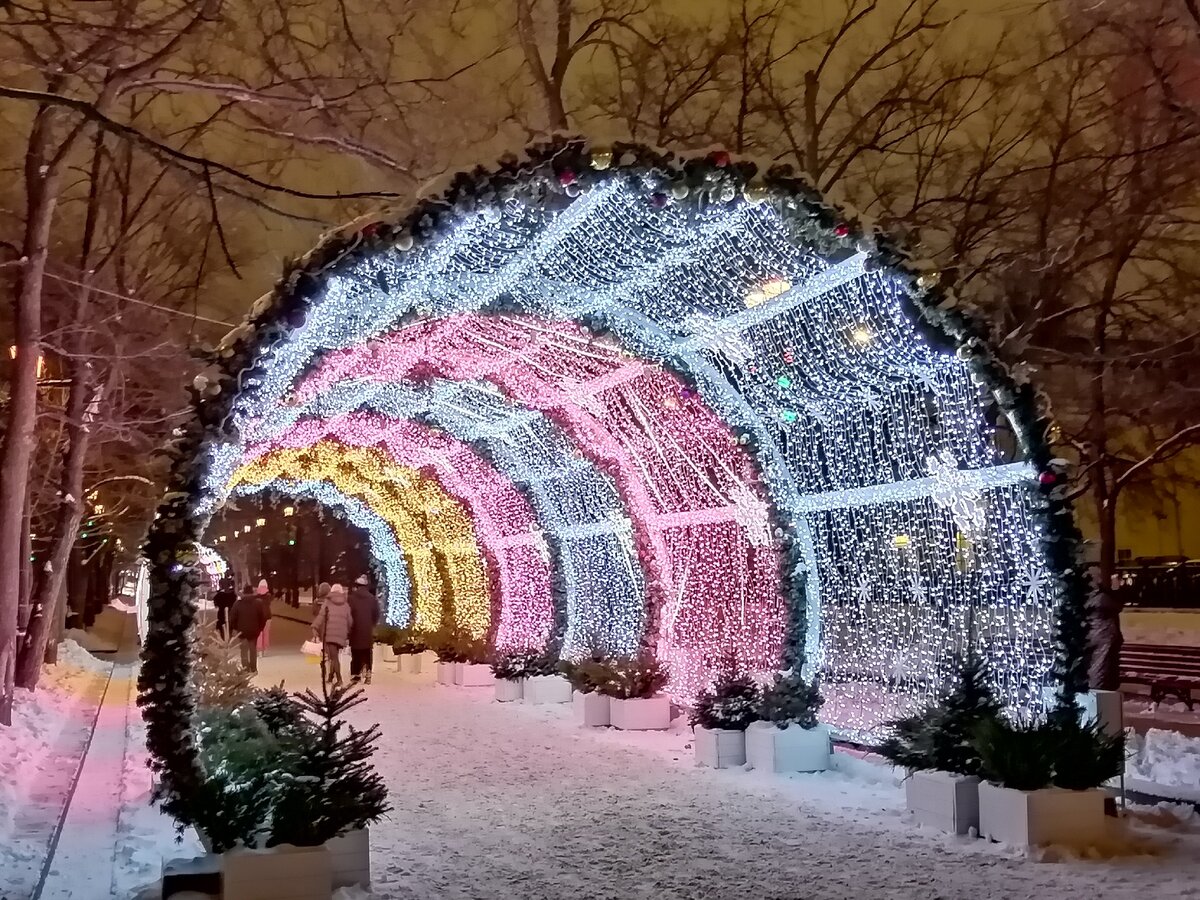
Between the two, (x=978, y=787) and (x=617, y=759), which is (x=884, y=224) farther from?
(x=617, y=759)

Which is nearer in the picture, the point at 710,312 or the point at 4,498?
the point at 710,312

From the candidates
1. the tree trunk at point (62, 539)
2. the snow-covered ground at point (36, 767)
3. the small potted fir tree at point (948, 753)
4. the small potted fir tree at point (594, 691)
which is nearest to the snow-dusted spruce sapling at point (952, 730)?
the small potted fir tree at point (948, 753)

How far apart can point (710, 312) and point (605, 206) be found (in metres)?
2.03

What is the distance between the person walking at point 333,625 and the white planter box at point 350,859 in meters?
10.0

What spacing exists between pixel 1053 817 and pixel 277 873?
4227 millimetres

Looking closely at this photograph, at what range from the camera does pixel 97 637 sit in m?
35.3

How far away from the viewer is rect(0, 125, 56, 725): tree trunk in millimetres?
11766

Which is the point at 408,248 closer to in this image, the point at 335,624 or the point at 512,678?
the point at 512,678

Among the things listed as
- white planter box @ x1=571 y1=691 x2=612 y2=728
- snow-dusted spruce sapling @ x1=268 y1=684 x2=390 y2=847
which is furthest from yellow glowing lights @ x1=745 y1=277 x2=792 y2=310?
white planter box @ x1=571 y1=691 x2=612 y2=728

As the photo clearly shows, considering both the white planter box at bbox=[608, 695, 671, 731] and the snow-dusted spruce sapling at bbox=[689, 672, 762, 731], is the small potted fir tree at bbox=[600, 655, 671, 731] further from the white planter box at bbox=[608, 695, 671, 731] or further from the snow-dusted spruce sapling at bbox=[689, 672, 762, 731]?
the snow-dusted spruce sapling at bbox=[689, 672, 762, 731]

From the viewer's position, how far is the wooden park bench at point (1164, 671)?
1325 centimetres

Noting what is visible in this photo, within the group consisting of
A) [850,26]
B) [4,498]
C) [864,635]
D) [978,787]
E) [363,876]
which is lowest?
[363,876]

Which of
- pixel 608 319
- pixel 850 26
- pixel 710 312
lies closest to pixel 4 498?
pixel 608 319

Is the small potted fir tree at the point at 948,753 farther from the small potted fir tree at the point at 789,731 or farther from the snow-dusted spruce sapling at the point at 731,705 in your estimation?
the snow-dusted spruce sapling at the point at 731,705
